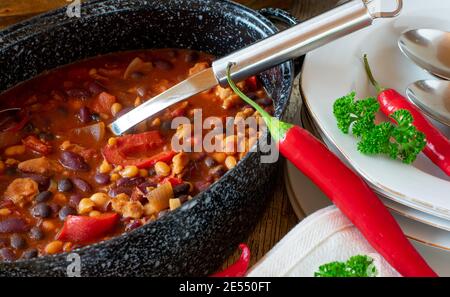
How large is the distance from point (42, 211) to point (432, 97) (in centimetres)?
122

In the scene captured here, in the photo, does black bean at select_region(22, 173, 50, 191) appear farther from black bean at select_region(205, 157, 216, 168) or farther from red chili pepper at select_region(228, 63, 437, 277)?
red chili pepper at select_region(228, 63, 437, 277)

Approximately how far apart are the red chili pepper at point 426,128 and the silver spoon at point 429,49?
0.30 m

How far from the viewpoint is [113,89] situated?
2070 millimetres

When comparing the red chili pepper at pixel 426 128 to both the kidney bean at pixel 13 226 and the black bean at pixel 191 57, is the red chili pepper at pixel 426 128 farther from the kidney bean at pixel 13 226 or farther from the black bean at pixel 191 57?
the kidney bean at pixel 13 226

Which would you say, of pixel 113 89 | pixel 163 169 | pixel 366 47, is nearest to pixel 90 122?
pixel 113 89

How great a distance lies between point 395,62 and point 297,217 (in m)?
0.69

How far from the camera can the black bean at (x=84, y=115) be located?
194 cm

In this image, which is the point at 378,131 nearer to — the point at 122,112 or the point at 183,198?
the point at 183,198

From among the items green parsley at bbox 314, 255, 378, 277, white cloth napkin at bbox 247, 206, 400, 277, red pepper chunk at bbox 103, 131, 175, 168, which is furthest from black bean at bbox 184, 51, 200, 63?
green parsley at bbox 314, 255, 378, 277

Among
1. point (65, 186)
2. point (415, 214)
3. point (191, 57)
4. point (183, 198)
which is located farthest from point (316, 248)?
point (191, 57)

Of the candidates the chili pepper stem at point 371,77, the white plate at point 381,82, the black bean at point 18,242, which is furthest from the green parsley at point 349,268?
the black bean at point 18,242

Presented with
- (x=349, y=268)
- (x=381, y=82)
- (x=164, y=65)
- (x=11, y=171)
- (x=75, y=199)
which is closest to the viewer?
(x=349, y=268)

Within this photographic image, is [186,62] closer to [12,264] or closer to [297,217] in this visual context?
[297,217]

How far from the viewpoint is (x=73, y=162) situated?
1.78 m
